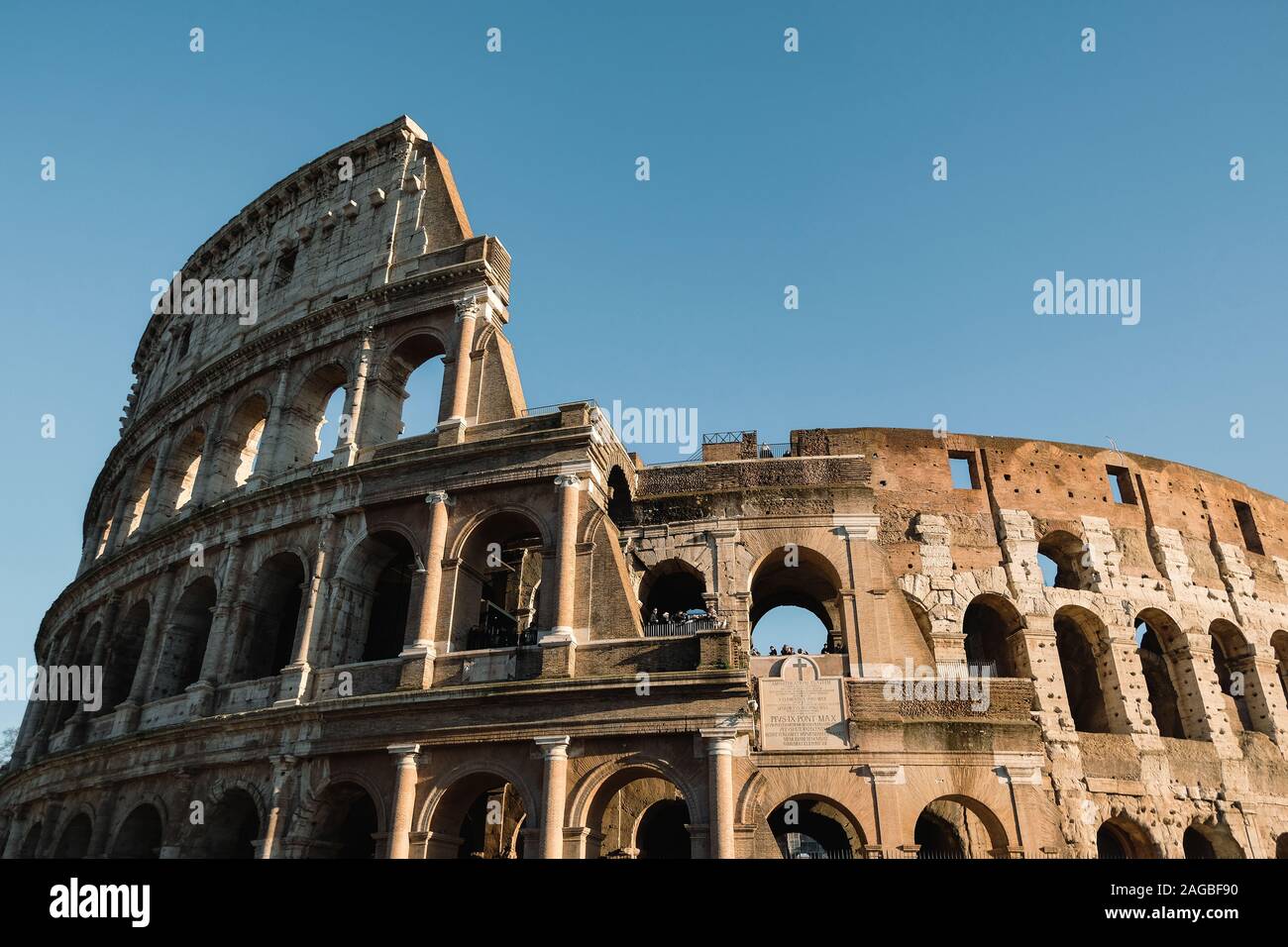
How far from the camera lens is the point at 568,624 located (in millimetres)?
13836

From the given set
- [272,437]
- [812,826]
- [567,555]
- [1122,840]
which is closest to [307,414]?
[272,437]

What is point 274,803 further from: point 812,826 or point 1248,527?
point 1248,527

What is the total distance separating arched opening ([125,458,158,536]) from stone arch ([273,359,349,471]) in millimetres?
7170

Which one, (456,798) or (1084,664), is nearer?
(456,798)

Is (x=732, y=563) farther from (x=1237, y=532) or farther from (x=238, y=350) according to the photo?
(x=1237, y=532)

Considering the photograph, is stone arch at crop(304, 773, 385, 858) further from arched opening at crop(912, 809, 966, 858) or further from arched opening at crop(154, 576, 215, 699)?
arched opening at crop(912, 809, 966, 858)

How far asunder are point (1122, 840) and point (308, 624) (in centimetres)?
1675

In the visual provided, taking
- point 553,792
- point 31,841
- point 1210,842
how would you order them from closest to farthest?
point 553,792 < point 1210,842 < point 31,841

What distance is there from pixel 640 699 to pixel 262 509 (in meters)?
9.16

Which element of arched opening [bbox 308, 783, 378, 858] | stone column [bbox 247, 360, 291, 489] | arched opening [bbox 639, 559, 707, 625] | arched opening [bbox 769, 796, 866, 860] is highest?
stone column [bbox 247, 360, 291, 489]

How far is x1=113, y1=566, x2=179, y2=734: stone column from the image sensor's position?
17.6m

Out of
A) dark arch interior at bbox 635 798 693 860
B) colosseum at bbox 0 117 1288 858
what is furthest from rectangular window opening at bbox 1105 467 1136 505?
dark arch interior at bbox 635 798 693 860

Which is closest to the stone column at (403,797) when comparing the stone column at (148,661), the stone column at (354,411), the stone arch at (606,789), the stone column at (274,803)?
the stone column at (274,803)

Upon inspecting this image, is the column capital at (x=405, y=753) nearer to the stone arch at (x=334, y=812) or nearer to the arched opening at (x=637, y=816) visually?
the stone arch at (x=334, y=812)
